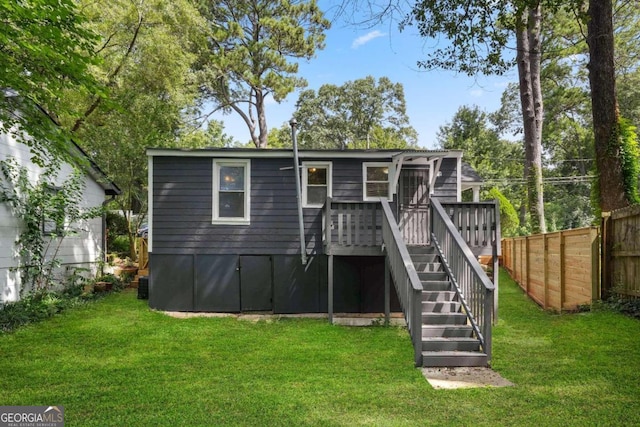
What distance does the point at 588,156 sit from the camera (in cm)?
2941

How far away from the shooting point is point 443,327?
225 inches

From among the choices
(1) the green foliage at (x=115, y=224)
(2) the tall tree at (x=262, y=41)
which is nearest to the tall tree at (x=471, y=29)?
(1) the green foliage at (x=115, y=224)

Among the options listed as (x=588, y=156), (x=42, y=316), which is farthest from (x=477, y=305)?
(x=588, y=156)

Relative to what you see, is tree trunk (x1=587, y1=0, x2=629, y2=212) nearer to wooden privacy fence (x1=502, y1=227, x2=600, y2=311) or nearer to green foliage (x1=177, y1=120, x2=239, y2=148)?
wooden privacy fence (x1=502, y1=227, x2=600, y2=311)

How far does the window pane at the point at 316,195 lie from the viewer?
9.28m

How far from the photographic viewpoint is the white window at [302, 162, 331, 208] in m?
9.24

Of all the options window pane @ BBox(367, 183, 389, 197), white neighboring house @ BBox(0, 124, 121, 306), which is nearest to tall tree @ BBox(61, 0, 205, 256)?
white neighboring house @ BBox(0, 124, 121, 306)

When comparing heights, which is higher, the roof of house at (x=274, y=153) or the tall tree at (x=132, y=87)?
the tall tree at (x=132, y=87)

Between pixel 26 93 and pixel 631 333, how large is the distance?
9318 millimetres

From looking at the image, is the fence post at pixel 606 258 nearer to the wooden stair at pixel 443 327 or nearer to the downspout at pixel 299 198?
the wooden stair at pixel 443 327

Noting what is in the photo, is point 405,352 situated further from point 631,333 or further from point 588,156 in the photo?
point 588,156

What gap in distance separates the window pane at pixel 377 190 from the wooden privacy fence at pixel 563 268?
352 cm

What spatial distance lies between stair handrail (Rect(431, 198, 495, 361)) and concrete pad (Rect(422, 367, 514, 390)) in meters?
0.35

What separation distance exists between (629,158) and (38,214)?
12513 mm
